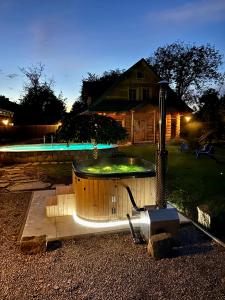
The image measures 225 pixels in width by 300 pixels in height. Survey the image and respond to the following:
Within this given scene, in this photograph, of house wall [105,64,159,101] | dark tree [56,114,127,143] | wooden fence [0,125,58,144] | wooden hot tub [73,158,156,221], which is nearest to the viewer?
wooden hot tub [73,158,156,221]

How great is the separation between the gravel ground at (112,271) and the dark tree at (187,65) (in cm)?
3263

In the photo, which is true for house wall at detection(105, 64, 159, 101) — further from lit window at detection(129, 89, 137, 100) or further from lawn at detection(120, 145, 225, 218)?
lawn at detection(120, 145, 225, 218)

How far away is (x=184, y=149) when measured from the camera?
14.9m

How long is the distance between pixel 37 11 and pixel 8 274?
11679mm

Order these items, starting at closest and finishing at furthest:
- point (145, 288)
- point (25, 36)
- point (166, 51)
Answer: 1. point (145, 288)
2. point (25, 36)
3. point (166, 51)

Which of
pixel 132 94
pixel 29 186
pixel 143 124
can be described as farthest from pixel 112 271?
pixel 132 94

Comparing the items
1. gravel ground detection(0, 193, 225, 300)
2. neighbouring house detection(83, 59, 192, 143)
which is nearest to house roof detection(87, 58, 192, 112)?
neighbouring house detection(83, 59, 192, 143)

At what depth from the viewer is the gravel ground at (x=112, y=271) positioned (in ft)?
9.07

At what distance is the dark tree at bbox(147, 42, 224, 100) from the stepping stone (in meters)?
29.8

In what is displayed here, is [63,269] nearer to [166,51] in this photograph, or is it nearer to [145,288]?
[145,288]

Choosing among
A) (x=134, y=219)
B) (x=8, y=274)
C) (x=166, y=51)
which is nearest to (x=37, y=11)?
(x=134, y=219)

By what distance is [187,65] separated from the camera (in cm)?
3347

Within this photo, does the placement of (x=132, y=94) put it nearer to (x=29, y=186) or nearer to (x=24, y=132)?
(x=24, y=132)

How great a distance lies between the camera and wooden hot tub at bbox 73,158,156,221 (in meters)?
4.42
